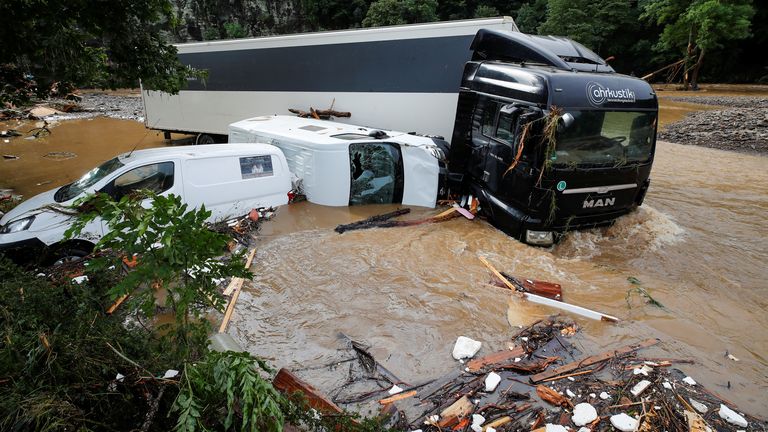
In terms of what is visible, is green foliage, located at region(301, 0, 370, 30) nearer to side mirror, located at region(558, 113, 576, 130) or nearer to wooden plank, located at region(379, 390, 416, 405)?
side mirror, located at region(558, 113, 576, 130)

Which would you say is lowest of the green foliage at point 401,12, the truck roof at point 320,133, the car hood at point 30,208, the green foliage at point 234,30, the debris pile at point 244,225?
the debris pile at point 244,225

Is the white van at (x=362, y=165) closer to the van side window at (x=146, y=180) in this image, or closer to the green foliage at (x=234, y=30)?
the van side window at (x=146, y=180)

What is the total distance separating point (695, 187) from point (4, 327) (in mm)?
12682

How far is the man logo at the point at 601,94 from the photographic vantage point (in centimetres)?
616

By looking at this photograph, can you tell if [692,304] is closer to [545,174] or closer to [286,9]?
[545,174]

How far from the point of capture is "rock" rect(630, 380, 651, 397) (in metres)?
3.78

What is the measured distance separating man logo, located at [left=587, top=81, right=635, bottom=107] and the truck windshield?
0.17 metres

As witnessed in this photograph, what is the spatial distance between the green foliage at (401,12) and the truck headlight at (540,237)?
35.8 meters

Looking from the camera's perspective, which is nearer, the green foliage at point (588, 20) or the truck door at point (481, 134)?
the truck door at point (481, 134)

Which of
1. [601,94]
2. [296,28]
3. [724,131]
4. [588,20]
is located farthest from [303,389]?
[296,28]

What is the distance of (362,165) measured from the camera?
7812mm

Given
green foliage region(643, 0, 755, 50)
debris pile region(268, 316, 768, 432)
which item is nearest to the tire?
debris pile region(268, 316, 768, 432)

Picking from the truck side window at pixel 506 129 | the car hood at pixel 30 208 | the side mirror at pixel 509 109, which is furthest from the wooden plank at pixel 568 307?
the car hood at pixel 30 208

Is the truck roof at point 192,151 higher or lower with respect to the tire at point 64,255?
higher
